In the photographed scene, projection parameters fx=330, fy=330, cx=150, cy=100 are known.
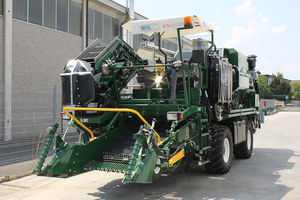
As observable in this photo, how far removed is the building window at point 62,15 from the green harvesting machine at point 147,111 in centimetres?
827

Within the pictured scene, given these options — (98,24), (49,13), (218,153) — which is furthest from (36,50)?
(218,153)

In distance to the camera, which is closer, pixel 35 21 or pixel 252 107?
pixel 252 107

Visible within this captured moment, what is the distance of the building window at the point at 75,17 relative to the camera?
51.3 feet

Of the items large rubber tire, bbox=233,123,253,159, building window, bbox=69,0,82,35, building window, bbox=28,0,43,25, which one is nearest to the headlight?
large rubber tire, bbox=233,123,253,159

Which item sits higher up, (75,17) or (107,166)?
(75,17)

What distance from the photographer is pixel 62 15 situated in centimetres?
1507

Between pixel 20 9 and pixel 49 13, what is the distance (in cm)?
157

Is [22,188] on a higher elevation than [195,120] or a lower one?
lower

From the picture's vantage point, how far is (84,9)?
53.1 feet

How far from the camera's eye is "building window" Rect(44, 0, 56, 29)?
1416 cm

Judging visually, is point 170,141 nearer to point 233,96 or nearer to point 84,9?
point 233,96

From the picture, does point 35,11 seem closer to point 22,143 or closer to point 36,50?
point 36,50

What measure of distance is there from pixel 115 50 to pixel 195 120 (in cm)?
221

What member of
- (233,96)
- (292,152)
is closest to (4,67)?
(233,96)
